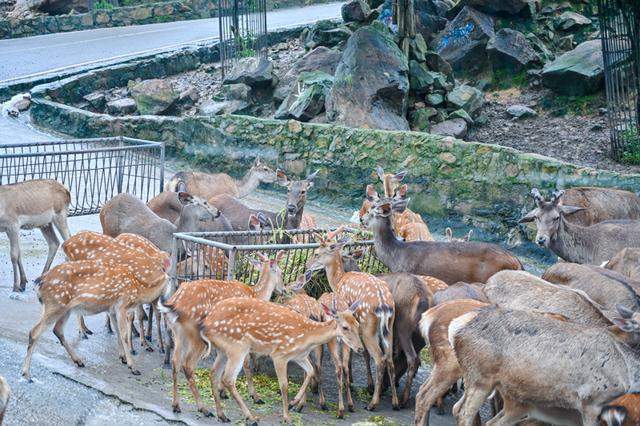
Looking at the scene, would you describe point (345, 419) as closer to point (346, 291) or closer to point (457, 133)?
point (346, 291)

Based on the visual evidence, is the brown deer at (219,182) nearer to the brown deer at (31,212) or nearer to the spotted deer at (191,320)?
the brown deer at (31,212)

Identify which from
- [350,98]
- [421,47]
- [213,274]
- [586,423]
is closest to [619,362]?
[586,423]

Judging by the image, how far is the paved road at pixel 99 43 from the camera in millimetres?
24688

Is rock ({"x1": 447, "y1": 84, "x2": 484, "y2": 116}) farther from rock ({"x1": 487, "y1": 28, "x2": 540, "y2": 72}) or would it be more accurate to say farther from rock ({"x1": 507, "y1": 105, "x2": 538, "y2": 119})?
rock ({"x1": 487, "y1": 28, "x2": 540, "y2": 72})

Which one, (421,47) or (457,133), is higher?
(421,47)

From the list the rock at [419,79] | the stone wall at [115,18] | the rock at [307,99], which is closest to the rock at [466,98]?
the rock at [419,79]

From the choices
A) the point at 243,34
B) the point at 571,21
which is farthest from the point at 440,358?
the point at 571,21

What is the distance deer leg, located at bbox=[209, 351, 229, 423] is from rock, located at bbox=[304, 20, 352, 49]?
15115mm

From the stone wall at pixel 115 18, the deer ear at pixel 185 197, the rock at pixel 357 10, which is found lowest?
the deer ear at pixel 185 197

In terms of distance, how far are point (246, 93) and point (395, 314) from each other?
1251cm

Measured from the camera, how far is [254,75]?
20844 mm

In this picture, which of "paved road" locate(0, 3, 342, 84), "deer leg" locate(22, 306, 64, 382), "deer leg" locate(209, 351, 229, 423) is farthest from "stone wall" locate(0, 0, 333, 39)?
"deer leg" locate(209, 351, 229, 423)

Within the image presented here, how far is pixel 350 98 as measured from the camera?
1745cm

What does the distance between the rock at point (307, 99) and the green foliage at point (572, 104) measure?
462cm
